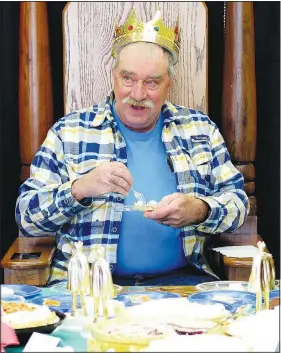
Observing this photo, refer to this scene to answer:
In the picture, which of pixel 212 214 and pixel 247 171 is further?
pixel 247 171

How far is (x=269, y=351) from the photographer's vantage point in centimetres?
155

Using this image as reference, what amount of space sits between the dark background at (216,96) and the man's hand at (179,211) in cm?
78

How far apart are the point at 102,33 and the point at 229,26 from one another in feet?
1.76

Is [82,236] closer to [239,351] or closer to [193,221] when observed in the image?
[193,221]

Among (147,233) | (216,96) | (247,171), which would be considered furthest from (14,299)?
(216,96)

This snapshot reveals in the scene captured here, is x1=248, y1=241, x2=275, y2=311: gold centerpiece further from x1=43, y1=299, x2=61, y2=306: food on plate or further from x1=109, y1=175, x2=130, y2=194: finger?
x1=109, y1=175, x2=130, y2=194: finger

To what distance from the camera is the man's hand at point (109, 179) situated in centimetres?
256

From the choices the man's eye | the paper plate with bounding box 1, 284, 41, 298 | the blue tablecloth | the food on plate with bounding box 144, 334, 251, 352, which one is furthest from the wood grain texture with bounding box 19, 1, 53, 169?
the food on plate with bounding box 144, 334, 251, 352

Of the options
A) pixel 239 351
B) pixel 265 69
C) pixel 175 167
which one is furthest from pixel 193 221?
pixel 239 351

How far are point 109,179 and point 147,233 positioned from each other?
0.34 metres

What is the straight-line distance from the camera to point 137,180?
112 inches

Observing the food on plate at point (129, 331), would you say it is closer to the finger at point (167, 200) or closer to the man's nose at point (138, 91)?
the finger at point (167, 200)

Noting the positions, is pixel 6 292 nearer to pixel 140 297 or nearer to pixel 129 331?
pixel 140 297

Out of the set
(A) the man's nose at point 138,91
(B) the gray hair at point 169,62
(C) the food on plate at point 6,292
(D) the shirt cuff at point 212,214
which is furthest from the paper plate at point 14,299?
(B) the gray hair at point 169,62
